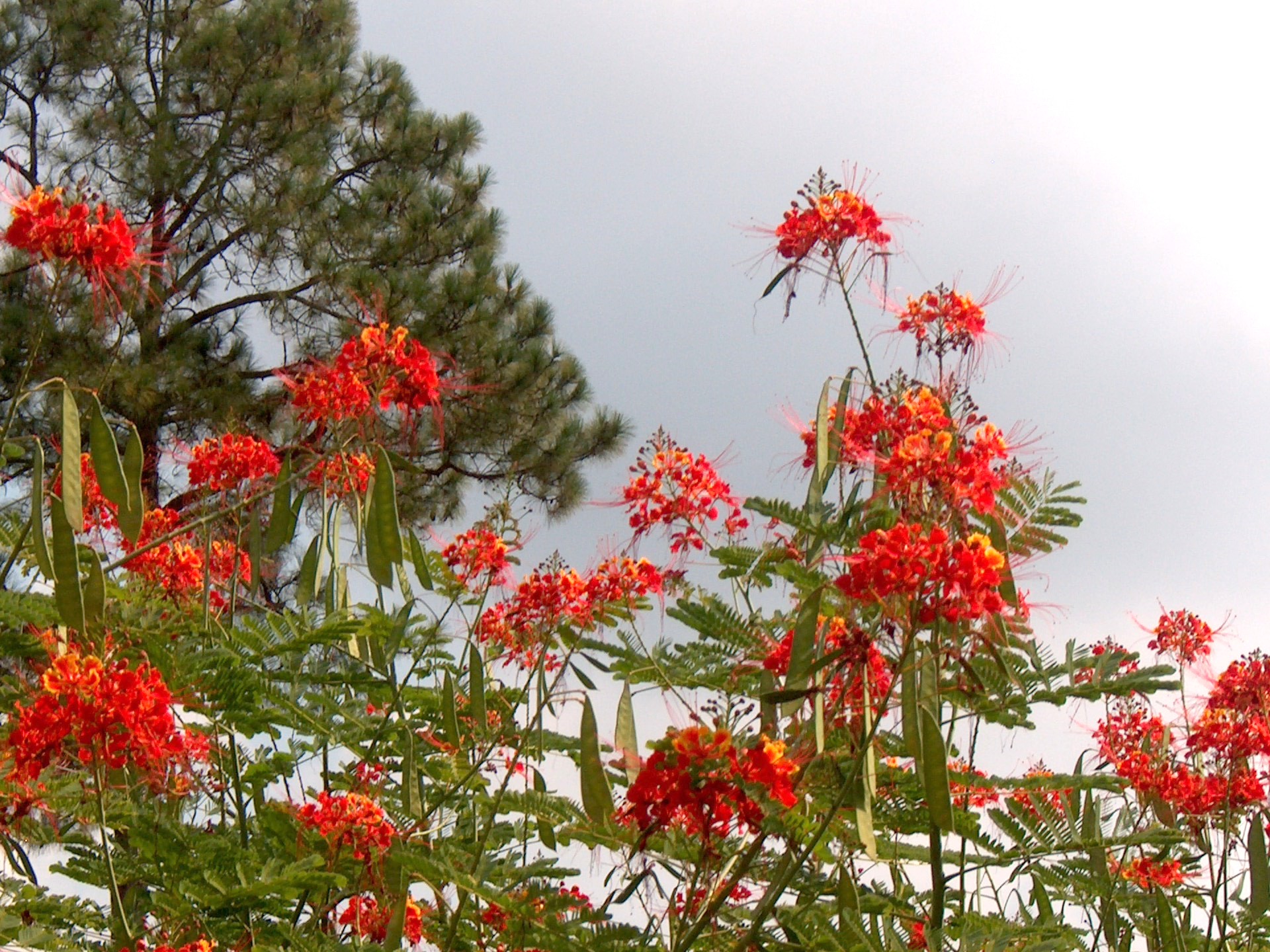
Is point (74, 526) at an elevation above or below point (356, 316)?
below

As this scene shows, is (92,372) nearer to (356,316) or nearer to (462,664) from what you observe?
(356,316)

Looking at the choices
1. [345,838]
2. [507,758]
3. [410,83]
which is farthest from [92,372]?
[345,838]

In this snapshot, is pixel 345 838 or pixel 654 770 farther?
pixel 345 838

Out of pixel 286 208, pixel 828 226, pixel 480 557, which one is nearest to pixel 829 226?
pixel 828 226

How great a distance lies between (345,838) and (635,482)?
1.19 metres

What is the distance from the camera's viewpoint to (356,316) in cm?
1042

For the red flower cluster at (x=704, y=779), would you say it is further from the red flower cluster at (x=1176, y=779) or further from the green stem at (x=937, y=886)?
the red flower cluster at (x=1176, y=779)

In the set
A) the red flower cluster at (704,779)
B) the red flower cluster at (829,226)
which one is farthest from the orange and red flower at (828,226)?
the red flower cluster at (704,779)

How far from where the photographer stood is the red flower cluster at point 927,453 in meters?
2.23

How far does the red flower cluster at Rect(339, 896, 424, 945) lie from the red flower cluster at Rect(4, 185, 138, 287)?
1652 mm

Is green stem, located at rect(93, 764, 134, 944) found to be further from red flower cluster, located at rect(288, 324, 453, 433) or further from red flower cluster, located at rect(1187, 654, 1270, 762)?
red flower cluster, located at rect(1187, 654, 1270, 762)

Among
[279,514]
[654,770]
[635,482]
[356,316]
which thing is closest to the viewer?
[654,770]

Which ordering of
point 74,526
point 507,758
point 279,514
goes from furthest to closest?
point 507,758 < point 279,514 < point 74,526

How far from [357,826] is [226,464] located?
1.49 m
